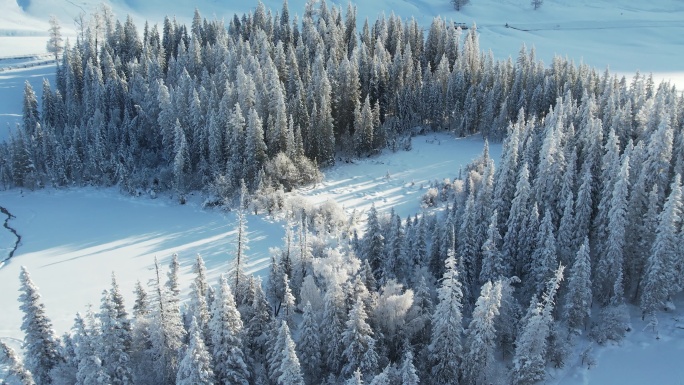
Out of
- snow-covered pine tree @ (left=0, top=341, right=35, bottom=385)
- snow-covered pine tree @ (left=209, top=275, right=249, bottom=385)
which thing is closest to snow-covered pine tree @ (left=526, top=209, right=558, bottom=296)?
snow-covered pine tree @ (left=209, top=275, right=249, bottom=385)

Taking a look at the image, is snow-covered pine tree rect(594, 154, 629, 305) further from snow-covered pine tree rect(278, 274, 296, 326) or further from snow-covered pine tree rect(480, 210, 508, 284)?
snow-covered pine tree rect(278, 274, 296, 326)

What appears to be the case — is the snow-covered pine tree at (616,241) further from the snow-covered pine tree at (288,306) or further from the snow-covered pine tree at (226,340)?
the snow-covered pine tree at (226,340)

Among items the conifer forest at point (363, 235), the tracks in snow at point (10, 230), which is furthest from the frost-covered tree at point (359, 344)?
the tracks in snow at point (10, 230)

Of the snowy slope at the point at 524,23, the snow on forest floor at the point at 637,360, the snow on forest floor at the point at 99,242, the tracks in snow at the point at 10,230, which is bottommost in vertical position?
the tracks in snow at the point at 10,230

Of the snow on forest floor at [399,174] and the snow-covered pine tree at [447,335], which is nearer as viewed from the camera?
the snow-covered pine tree at [447,335]

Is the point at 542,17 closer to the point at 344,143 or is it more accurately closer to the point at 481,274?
the point at 344,143
